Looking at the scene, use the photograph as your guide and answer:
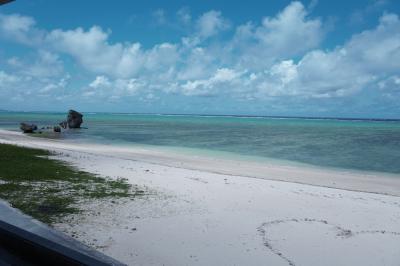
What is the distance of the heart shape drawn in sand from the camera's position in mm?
6324

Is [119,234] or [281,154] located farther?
[281,154]

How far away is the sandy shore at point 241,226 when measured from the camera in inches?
245

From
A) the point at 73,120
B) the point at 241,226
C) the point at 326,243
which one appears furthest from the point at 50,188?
the point at 73,120

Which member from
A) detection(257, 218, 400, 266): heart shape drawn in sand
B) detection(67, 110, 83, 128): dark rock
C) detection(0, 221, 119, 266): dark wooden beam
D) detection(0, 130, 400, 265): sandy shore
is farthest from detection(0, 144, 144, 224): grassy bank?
detection(67, 110, 83, 128): dark rock

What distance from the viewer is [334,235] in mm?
7570

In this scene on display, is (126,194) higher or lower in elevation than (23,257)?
lower

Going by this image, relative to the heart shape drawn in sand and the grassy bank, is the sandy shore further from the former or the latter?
the grassy bank

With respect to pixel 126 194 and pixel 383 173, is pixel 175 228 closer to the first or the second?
pixel 126 194

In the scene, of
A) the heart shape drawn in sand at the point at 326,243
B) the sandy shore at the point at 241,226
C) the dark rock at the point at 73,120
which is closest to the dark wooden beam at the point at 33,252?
the sandy shore at the point at 241,226

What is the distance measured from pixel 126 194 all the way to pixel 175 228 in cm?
315

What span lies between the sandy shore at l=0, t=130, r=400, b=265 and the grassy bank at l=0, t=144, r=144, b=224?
59cm

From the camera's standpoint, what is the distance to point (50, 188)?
397 inches

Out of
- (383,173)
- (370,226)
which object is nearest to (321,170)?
(383,173)

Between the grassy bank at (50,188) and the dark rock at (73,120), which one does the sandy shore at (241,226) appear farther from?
the dark rock at (73,120)
